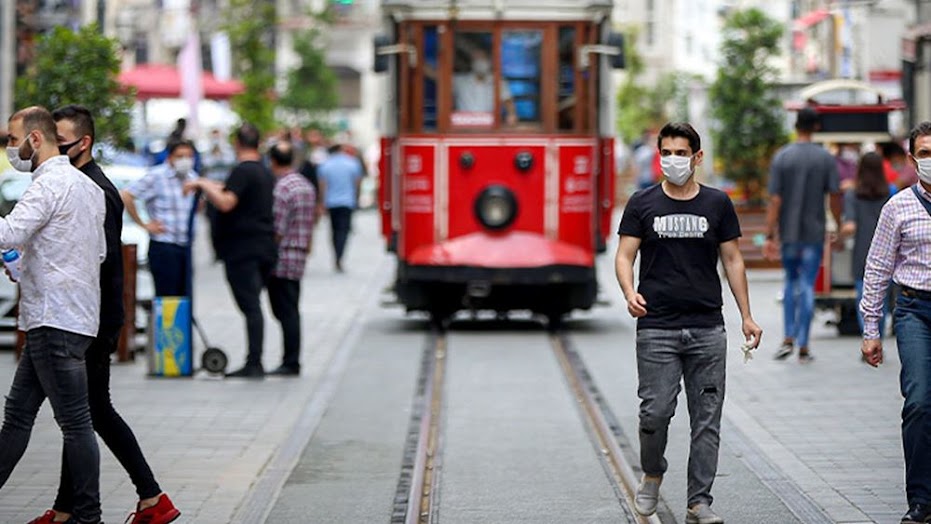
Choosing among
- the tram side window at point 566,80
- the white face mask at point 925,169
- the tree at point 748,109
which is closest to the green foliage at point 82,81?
the tram side window at point 566,80

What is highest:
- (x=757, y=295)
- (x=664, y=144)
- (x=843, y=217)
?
(x=664, y=144)

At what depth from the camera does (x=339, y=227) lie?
90.8 ft

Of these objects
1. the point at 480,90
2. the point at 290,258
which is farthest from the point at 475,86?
the point at 290,258

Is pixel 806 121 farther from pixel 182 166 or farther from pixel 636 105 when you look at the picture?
pixel 636 105

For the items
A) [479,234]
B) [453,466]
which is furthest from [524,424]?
[479,234]

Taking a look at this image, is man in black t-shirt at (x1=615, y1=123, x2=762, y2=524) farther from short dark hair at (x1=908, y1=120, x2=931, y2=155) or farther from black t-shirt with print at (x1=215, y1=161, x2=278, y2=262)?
black t-shirt with print at (x1=215, y1=161, x2=278, y2=262)

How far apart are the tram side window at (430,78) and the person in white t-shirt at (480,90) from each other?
209 mm

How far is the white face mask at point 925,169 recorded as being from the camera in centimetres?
832

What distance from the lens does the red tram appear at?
18344 millimetres

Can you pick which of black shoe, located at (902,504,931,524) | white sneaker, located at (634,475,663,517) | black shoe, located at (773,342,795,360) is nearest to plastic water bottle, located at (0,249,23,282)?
white sneaker, located at (634,475,663,517)

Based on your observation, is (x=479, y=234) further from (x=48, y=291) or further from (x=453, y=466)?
(x=48, y=291)

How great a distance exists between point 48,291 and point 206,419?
15.0 feet

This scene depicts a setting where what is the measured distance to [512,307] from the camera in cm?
1908

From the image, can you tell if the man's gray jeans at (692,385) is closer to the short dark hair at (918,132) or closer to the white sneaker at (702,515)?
the white sneaker at (702,515)
